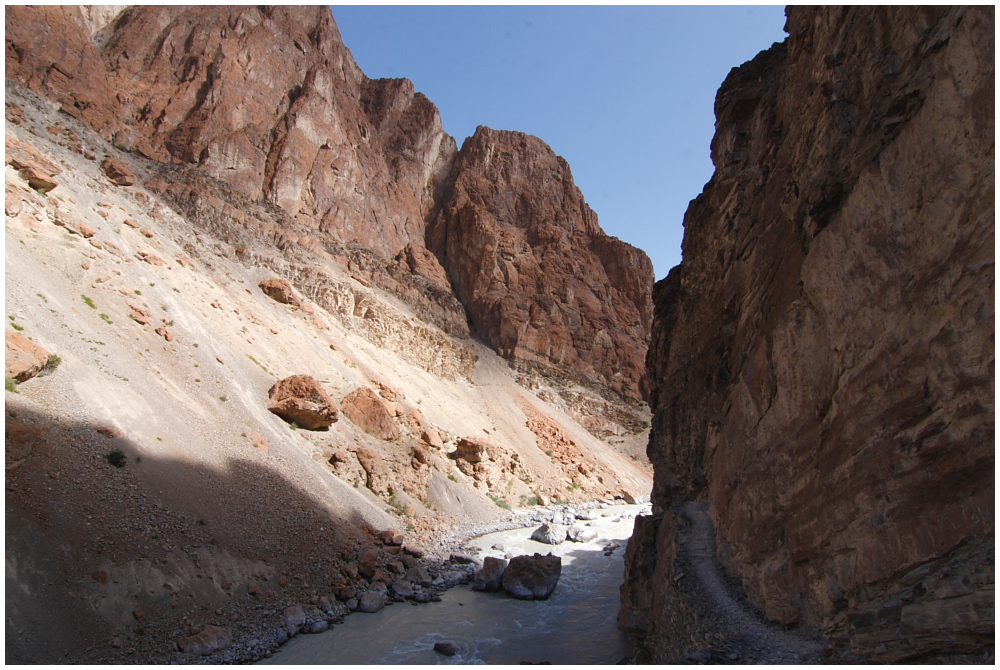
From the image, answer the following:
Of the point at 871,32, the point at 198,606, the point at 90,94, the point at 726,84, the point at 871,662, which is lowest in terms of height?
the point at 198,606

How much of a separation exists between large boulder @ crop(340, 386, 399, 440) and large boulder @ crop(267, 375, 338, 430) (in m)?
2.00

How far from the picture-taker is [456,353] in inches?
1772

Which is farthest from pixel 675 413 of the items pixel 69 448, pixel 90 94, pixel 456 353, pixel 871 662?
pixel 90 94

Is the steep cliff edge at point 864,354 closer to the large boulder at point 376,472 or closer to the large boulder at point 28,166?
the large boulder at point 376,472

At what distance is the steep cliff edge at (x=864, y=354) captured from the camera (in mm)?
4508

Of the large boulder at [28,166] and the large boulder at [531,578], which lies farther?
the large boulder at [28,166]

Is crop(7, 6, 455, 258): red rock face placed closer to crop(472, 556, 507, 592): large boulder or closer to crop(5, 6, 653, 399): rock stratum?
crop(5, 6, 653, 399): rock stratum

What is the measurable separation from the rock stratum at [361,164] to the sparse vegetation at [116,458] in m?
30.6

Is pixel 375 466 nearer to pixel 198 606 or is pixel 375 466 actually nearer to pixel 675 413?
pixel 198 606

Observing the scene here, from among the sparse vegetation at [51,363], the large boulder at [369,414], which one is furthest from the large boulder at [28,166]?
the large boulder at [369,414]

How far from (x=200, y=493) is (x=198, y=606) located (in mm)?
3307

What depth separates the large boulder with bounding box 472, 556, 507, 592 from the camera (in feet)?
49.1

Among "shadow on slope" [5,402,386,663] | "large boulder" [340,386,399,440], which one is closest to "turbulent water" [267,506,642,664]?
"shadow on slope" [5,402,386,663]

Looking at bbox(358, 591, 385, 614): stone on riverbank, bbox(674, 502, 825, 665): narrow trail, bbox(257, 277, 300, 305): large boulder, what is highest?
bbox(257, 277, 300, 305): large boulder
